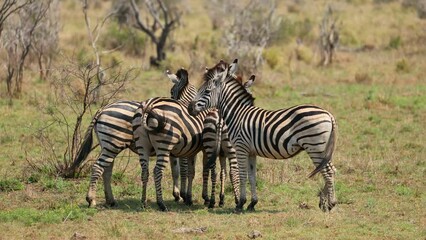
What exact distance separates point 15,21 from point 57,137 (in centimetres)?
805

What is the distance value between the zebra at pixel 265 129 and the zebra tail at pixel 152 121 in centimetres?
49

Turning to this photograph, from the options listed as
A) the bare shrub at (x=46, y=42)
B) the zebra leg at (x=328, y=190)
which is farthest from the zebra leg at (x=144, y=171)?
the bare shrub at (x=46, y=42)

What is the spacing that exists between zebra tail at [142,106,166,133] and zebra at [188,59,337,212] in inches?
19.4

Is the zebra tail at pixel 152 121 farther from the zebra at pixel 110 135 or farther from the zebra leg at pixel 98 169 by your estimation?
the zebra leg at pixel 98 169

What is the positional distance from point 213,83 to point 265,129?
1001mm

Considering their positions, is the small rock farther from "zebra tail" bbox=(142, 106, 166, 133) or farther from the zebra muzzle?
the zebra muzzle

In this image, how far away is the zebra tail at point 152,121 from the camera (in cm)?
973

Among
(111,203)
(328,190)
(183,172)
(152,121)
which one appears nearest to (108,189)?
(111,203)

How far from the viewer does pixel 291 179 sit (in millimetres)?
12008

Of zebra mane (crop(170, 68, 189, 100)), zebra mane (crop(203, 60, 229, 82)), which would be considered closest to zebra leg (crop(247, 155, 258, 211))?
zebra mane (crop(203, 60, 229, 82))

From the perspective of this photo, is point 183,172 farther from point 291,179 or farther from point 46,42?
point 46,42

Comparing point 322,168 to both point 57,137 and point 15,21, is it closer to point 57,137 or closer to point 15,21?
point 57,137

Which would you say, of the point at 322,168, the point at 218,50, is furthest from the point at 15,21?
the point at 322,168

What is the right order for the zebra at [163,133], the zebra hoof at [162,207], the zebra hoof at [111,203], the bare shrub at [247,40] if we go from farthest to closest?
the bare shrub at [247,40], the zebra hoof at [111,203], the zebra hoof at [162,207], the zebra at [163,133]
